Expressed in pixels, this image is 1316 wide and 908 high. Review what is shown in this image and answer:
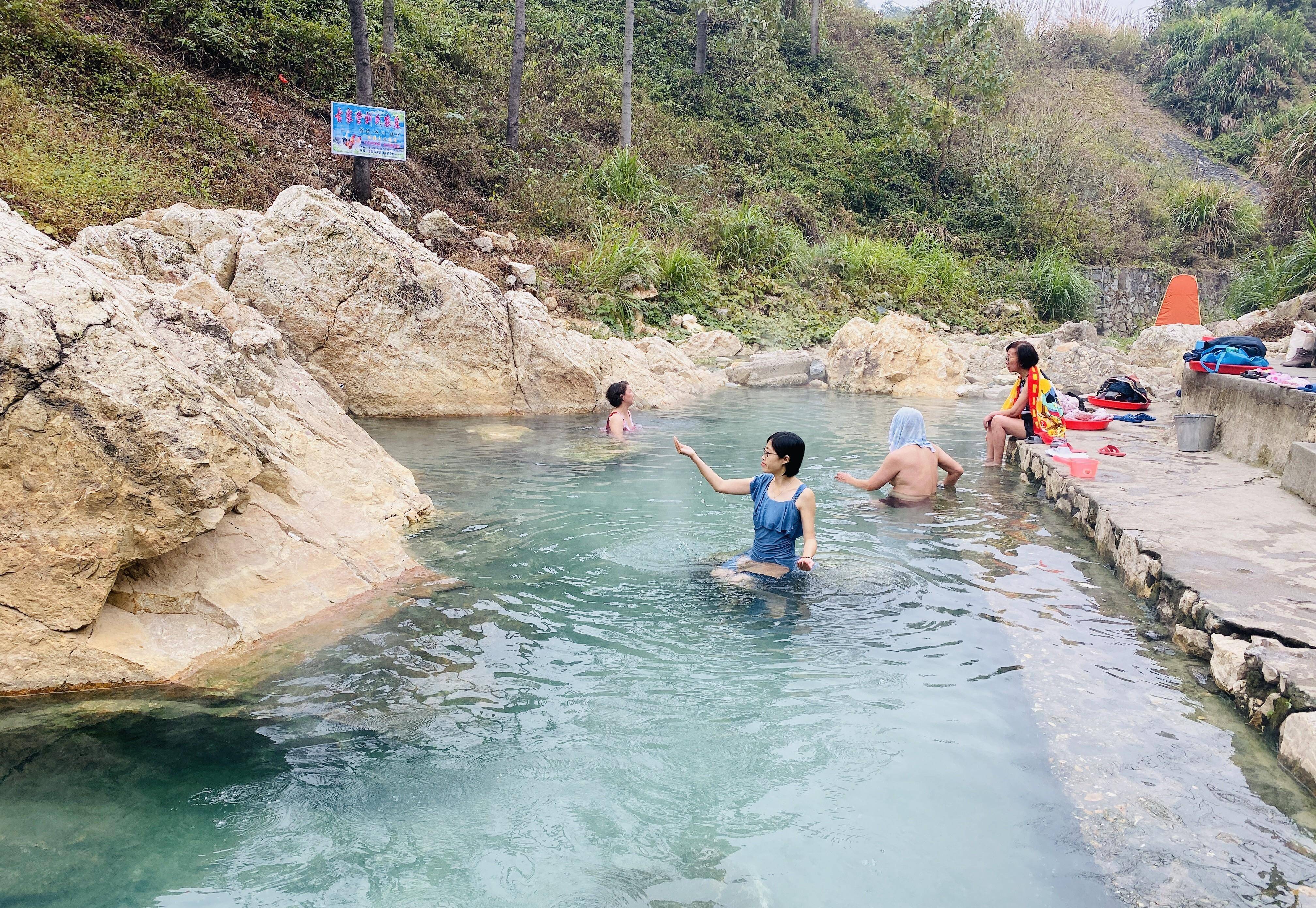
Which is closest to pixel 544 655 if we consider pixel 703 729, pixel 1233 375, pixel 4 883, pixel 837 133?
pixel 703 729

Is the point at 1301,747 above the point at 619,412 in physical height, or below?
below

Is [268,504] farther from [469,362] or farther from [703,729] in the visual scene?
[469,362]

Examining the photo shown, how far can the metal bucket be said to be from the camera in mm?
7879

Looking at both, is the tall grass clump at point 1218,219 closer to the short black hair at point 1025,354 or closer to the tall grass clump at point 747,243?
the tall grass clump at point 747,243

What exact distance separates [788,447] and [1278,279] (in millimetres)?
16164

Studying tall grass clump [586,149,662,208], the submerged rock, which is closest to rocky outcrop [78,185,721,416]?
the submerged rock

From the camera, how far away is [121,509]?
3557 millimetres

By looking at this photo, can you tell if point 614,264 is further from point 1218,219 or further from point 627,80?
point 1218,219

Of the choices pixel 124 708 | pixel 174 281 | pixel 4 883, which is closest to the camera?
pixel 4 883

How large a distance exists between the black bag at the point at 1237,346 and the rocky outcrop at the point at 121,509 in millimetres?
7728

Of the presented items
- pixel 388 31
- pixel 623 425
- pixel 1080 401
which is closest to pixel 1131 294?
pixel 1080 401

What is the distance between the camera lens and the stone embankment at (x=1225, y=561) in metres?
3.31

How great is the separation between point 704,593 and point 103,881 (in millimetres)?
3088

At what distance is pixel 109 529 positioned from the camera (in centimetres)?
355
